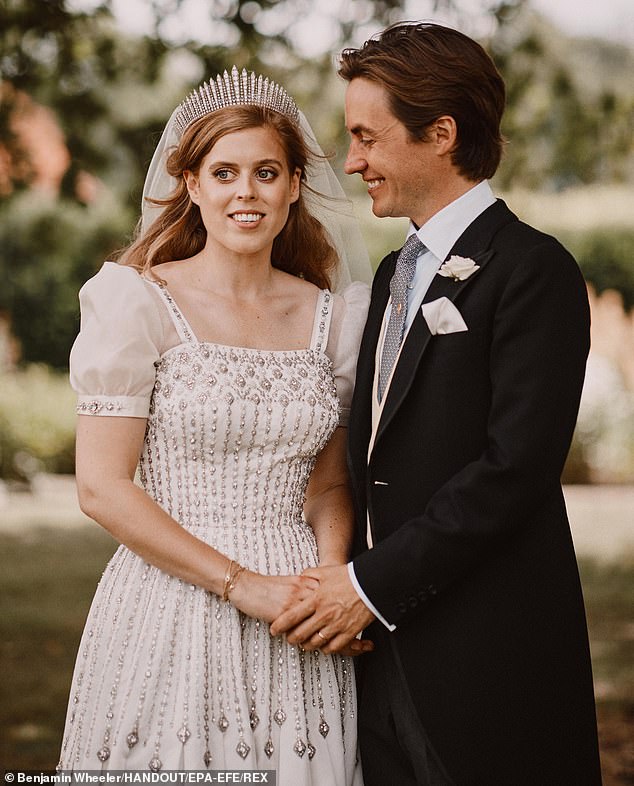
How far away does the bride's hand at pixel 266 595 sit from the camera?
240 centimetres

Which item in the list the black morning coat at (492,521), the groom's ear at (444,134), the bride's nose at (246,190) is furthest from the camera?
the bride's nose at (246,190)

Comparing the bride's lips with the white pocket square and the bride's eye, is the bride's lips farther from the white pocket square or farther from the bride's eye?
the white pocket square

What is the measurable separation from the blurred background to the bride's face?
258 centimetres

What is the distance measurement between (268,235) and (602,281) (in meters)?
4.69

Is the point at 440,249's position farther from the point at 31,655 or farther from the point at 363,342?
the point at 31,655

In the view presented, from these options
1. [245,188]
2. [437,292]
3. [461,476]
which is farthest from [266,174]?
[461,476]

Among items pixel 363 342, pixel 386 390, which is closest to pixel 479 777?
pixel 386 390

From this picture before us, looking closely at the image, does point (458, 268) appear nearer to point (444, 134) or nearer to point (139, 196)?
point (444, 134)

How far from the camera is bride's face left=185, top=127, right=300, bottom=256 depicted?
8.48 feet

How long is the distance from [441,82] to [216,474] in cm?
102

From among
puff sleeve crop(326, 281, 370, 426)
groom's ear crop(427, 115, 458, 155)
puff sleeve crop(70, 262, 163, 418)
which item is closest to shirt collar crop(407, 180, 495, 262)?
groom's ear crop(427, 115, 458, 155)

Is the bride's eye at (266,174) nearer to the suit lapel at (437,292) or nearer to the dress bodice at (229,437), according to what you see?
the dress bodice at (229,437)

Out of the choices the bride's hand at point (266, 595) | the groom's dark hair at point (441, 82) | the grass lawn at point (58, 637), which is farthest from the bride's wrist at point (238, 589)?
the grass lawn at point (58, 637)

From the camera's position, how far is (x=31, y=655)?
5.86 metres
